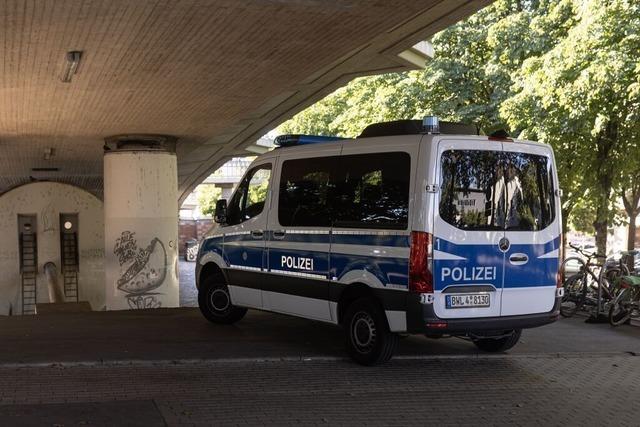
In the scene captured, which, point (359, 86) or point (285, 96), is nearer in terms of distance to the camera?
point (285, 96)

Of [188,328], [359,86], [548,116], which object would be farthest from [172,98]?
[359,86]

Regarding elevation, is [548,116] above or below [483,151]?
above

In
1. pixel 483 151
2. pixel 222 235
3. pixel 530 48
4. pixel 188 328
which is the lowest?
pixel 188 328

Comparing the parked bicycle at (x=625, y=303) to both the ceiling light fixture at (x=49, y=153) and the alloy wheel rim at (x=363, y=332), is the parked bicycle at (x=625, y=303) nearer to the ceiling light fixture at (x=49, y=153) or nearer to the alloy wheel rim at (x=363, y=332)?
the alloy wheel rim at (x=363, y=332)

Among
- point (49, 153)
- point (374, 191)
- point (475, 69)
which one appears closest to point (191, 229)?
point (49, 153)

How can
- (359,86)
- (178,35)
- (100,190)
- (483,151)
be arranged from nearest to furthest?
(483,151) < (178,35) < (359,86) < (100,190)

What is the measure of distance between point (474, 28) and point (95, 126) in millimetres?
10465

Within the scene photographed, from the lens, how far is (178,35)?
9492mm

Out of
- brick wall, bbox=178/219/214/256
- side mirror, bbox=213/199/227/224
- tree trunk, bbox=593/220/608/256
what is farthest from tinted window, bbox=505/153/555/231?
brick wall, bbox=178/219/214/256

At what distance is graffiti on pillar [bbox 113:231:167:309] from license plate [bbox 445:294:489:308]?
465 inches

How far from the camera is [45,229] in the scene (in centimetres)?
2391

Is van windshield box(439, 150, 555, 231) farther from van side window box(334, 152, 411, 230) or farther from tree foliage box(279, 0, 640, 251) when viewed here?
tree foliage box(279, 0, 640, 251)

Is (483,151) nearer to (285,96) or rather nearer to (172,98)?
(172,98)

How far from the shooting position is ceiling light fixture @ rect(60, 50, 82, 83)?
402 inches
